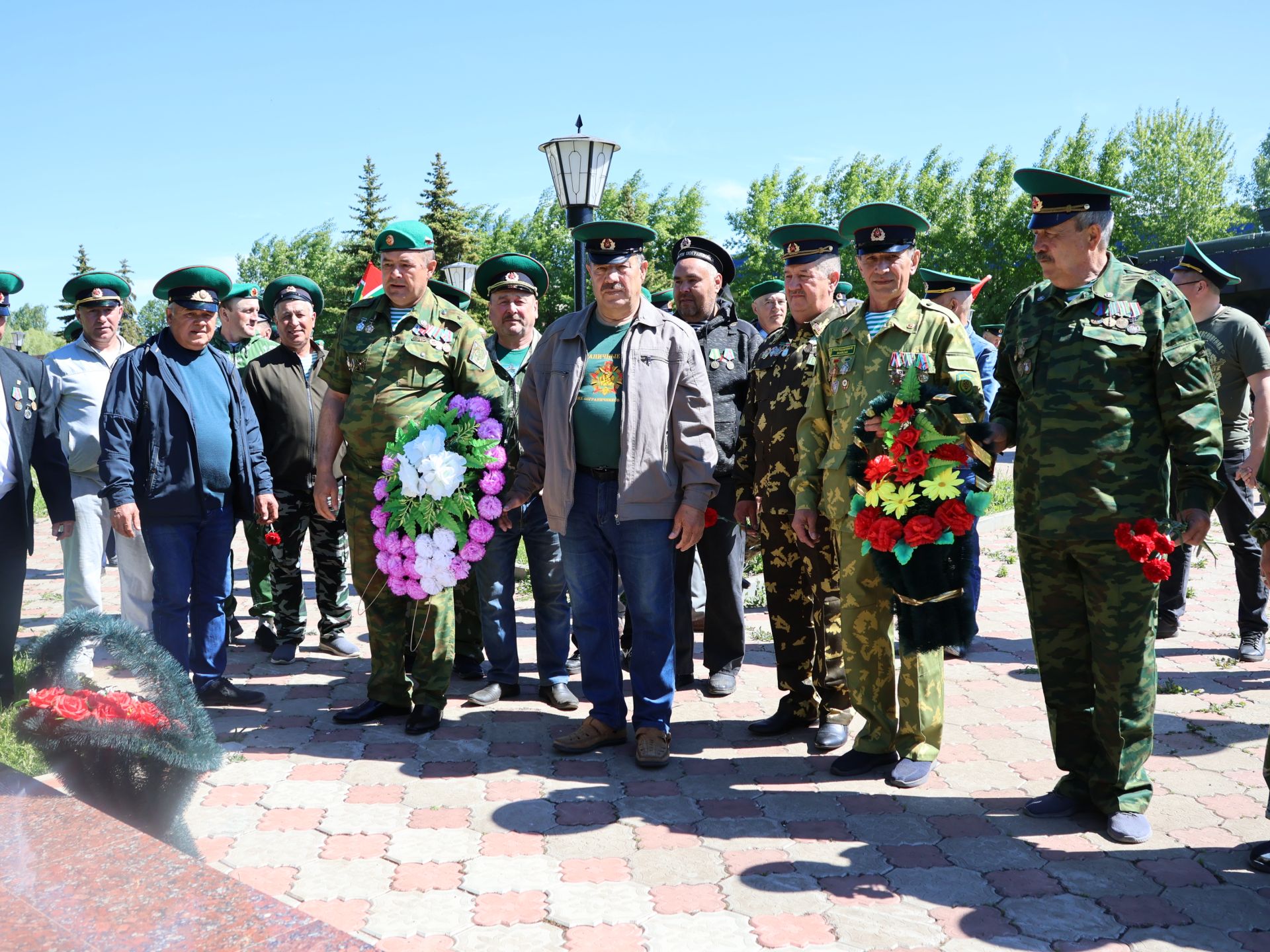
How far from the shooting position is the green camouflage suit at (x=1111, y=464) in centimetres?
363

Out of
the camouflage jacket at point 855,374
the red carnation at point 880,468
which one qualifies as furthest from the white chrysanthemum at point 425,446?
the red carnation at point 880,468

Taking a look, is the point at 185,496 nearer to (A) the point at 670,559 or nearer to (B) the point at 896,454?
(A) the point at 670,559

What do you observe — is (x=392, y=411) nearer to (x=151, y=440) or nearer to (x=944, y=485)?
(x=151, y=440)

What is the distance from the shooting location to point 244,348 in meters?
7.84

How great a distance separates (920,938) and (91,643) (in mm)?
2597

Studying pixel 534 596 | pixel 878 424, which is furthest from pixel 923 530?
pixel 534 596

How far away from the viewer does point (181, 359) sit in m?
5.53

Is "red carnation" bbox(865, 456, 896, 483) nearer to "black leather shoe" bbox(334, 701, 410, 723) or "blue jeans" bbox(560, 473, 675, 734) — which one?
"blue jeans" bbox(560, 473, 675, 734)

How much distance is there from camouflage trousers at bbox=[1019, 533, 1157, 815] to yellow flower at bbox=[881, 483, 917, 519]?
455 mm

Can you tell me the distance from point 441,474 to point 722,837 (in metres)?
2.16

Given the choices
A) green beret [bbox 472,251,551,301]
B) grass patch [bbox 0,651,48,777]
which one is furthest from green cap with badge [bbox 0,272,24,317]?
grass patch [bbox 0,651,48,777]

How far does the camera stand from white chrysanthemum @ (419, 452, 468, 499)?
196 inches

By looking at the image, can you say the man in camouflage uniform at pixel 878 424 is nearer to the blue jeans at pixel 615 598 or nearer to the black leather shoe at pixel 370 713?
the blue jeans at pixel 615 598

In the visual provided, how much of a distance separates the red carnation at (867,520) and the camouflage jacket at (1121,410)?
2.01 feet
